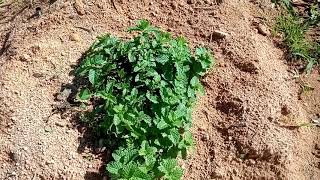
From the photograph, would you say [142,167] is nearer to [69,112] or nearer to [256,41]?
[69,112]

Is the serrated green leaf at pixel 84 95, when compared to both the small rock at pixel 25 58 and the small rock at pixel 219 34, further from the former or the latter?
the small rock at pixel 219 34

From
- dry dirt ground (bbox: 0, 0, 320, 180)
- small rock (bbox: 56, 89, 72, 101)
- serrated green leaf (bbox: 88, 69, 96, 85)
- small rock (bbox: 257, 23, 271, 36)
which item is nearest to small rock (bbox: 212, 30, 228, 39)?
dry dirt ground (bbox: 0, 0, 320, 180)

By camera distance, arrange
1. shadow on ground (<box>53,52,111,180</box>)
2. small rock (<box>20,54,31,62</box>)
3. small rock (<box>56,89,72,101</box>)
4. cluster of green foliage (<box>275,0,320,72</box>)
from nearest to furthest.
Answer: shadow on ground (<box>53,52,111,180</box>), small rock (<box>56,89,72,101</box>), small rock (<box>20,54,31,62</box>), cluster of green foliage (<box>275,0,320,72</box>)

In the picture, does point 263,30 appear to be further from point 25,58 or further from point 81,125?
point 25,58

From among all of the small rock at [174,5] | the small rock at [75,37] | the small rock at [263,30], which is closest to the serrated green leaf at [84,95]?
the small rock at [75,37]

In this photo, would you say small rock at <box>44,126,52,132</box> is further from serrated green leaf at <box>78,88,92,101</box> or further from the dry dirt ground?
serrated green leaf at <box>78,88,92,101</box>

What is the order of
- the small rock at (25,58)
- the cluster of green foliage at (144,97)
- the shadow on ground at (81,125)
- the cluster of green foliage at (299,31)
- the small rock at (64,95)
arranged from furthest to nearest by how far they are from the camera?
the cluster of green foliage at (299,31)
the small rock at (25,58)
the small rock at (64,95)
the shadow on ground at (81,125)
the cluster of green foliage at (144,97)

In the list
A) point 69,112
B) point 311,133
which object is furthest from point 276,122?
point 69,112
